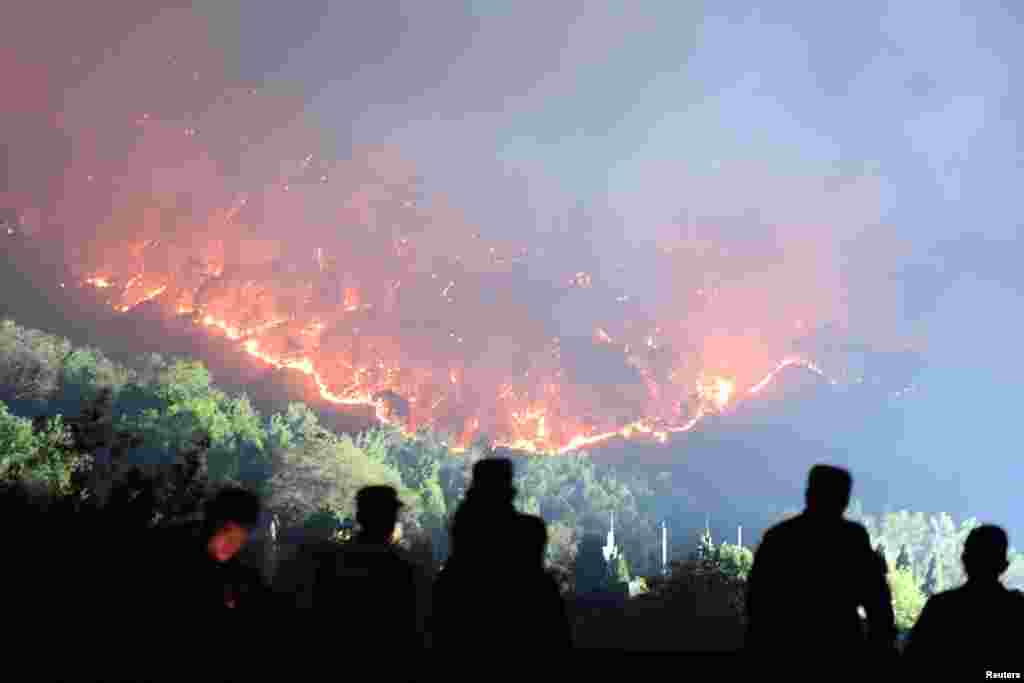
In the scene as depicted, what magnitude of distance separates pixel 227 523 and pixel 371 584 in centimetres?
132

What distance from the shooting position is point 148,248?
632 feet

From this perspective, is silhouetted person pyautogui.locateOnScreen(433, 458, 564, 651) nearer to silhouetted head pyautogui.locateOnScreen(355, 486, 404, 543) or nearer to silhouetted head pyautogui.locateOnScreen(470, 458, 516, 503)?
silhouetted head pyautogui.locateOnScreen(470, 458, 516, 503)

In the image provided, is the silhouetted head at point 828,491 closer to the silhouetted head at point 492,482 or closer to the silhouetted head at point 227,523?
the silhouetted head at point 492,482

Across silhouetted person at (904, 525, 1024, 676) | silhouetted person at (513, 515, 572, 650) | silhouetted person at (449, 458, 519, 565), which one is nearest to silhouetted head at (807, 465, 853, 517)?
silhouetted person at (904, 525, 1024, 676)

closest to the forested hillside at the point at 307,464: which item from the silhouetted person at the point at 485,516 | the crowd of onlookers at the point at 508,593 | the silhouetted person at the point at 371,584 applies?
the crowd of onlookers at the point at 508,593

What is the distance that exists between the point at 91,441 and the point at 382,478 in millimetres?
93013

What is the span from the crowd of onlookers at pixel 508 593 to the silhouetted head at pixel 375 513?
1 cm

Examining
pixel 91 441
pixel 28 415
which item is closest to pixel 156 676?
pixel 91 441

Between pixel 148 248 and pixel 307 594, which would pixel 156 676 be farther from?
pixel 148 248

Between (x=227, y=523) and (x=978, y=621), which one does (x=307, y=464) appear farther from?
(x=978, y=621)

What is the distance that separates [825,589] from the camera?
6531mm

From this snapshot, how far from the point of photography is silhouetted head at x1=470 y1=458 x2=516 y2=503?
6504 mm

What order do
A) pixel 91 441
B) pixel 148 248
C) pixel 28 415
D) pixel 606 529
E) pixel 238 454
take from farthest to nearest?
pixel 148 248
pixel 606 529
pixel 238 454
pixel 28 415
pixel 91 441

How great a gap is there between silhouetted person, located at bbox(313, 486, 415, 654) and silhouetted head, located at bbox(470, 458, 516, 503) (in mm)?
651
